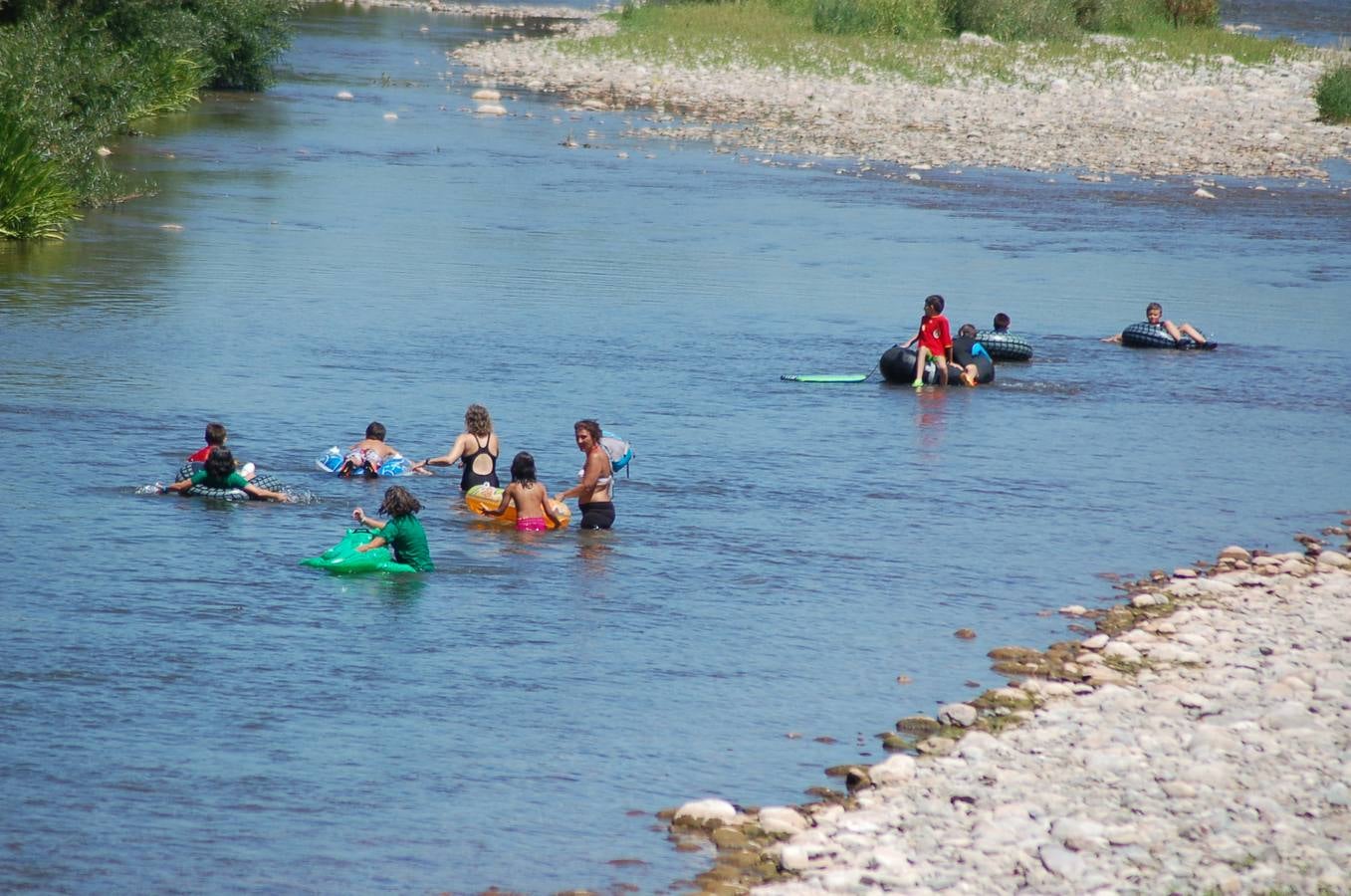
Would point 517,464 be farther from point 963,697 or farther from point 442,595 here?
point 963,697

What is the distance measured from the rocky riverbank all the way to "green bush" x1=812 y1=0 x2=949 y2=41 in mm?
62203

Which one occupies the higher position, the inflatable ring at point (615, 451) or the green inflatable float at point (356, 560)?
the inflatable ring at point (615, 451)

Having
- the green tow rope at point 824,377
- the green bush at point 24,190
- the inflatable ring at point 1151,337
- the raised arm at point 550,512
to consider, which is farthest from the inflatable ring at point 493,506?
the green bush at point 24,190

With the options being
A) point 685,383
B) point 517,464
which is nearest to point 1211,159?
point 685,383

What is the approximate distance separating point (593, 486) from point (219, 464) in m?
3.56

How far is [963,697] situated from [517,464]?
18.3 feet

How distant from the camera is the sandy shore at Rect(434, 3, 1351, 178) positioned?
5172cm

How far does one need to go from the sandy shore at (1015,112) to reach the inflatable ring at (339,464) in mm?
33014

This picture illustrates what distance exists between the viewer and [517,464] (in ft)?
55.9

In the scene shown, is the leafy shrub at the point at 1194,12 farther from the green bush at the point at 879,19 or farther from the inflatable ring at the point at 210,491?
the inflatable ring at the point at 210,491

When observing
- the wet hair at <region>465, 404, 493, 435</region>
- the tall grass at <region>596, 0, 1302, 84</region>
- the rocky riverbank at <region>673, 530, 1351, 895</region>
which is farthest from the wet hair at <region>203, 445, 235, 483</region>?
the tall grass at <region>596, 0, 1302, 84</region>

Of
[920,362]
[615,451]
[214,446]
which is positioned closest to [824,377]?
[920,362]

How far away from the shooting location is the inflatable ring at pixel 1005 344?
26.8 meters

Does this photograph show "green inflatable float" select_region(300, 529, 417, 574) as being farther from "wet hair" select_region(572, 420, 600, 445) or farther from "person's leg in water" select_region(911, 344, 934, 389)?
"person's leg in water" select_region(911, 344, 934, 389)
